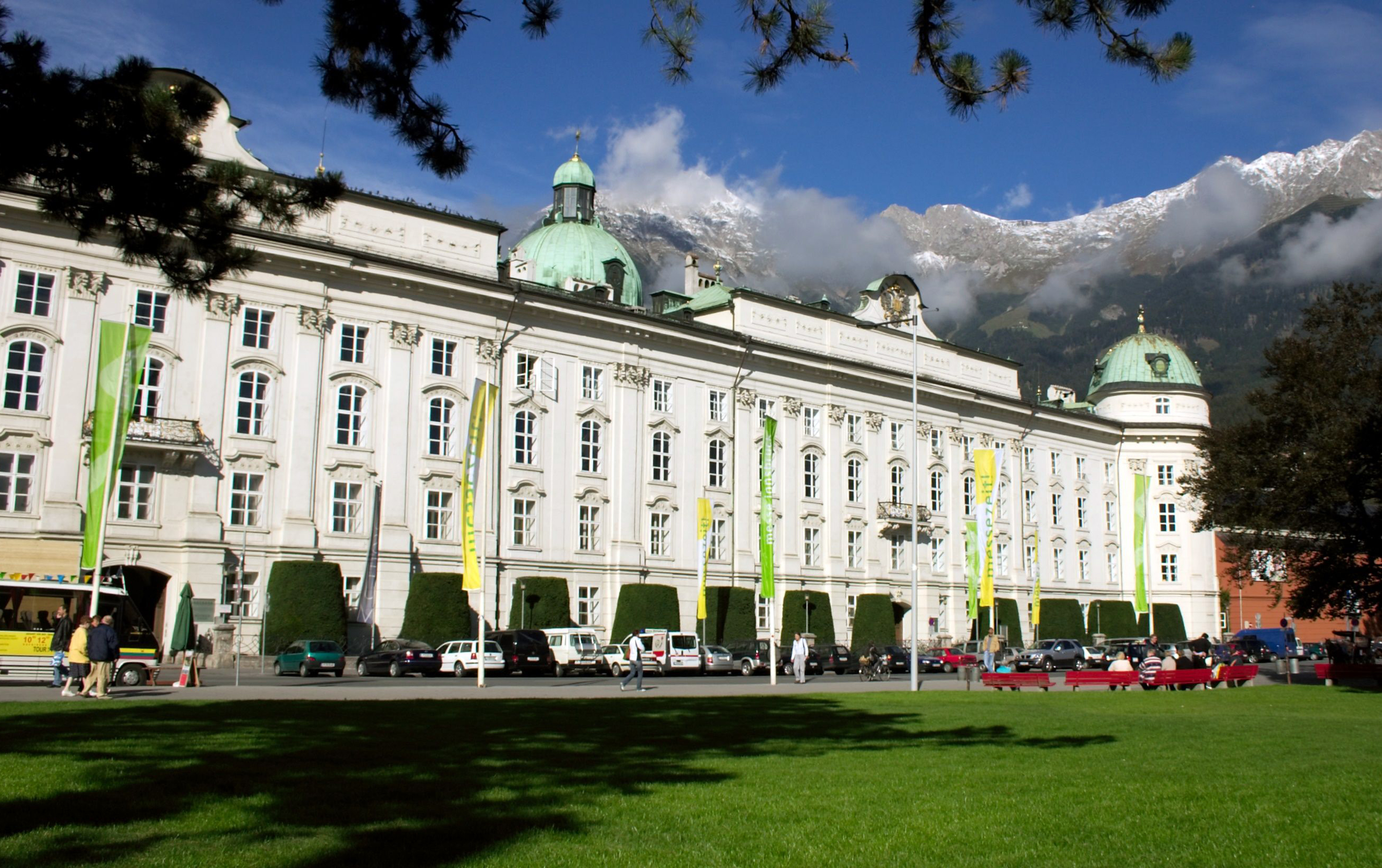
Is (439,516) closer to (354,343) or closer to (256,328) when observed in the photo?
(354,343)

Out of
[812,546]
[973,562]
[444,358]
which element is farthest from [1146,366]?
[444,358]

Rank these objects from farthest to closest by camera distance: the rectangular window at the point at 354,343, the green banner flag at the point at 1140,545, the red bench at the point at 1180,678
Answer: the green banner flag at the point at 1140,545 < the rectangular window at the point at 354,343 < the red bench at the point at 1180,678

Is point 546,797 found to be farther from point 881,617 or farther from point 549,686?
point 881,617

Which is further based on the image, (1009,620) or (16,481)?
(1009,620)

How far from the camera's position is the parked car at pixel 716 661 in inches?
2125

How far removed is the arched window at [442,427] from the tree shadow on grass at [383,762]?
29.7 metres

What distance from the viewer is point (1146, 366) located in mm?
97875

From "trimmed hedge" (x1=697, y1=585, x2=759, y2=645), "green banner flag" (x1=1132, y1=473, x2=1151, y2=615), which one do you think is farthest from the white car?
"green banner flag" (x1=1132, y1=473, x2=1151, y2=615)

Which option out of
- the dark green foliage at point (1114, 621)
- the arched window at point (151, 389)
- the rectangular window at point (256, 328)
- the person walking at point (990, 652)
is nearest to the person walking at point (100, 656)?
the arched window at point (151, 389)

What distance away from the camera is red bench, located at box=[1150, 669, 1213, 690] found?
1532 inches

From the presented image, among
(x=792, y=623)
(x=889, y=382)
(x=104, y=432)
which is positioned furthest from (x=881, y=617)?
(x=104, y=432)

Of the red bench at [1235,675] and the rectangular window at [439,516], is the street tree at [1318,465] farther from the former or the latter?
the rectangular window at [439,516]

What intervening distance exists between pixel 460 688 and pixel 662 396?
28.9 meters

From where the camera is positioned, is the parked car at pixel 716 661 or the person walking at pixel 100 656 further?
the parked car at pixel 716 661
